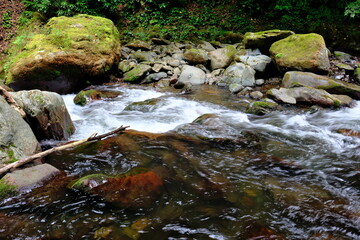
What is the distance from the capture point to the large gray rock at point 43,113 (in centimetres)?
493

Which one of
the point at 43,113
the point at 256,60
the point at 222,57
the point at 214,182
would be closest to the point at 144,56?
the point at 222,57

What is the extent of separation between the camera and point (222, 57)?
464 inches

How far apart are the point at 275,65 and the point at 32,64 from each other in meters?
9.01

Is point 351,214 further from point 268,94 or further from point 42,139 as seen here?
point 268,94

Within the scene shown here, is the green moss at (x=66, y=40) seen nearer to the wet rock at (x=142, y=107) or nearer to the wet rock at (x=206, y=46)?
the wet rock at (x=142, y=107)

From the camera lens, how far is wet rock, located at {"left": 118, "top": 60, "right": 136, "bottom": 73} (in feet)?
37.4

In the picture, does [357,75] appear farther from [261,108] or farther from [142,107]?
[142,107]

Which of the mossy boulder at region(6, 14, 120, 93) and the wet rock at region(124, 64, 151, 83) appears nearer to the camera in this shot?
the mossy boulder at region(6, 14, 120, 93)

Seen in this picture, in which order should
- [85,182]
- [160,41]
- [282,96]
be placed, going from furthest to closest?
[160,41] → [282,96] → [85,182]

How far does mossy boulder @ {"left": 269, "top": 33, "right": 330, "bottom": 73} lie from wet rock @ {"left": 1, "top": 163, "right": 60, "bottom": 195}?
29.1 ft

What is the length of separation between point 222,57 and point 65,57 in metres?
6.62

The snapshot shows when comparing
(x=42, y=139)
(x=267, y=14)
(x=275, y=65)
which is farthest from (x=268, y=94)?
(x=267, y=14)

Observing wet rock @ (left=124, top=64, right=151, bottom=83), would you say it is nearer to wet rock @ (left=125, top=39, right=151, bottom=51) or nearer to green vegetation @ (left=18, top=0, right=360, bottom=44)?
wet rock @ (left=125, top=39, right=151, bottom=51)

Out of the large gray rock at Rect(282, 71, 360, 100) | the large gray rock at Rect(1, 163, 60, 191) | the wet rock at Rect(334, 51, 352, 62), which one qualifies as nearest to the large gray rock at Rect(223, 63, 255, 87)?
the large gray rock at Rect(282, 71, 360, 100)
